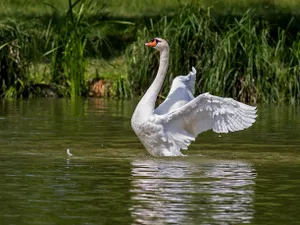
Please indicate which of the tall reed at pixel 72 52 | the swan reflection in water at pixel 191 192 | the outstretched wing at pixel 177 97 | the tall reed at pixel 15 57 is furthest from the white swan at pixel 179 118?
the tall reed at pixel 15 57

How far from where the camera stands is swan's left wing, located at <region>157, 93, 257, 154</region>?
14.0 m

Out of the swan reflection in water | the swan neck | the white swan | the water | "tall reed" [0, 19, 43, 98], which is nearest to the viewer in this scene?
the swan reflection in water

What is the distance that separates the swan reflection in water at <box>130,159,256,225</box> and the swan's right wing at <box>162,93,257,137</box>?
84 centimetres

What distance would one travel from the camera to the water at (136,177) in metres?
9.16

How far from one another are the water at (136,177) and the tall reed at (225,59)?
547 centimetres

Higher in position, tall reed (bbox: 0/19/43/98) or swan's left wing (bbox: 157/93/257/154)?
tall reed (bbox: 0/19/43/98)

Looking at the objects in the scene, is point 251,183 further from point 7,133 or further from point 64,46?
point 64,46

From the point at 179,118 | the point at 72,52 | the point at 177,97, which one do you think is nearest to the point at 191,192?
the point at 179,118

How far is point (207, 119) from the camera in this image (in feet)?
46.8

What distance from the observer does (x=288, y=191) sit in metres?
10.5

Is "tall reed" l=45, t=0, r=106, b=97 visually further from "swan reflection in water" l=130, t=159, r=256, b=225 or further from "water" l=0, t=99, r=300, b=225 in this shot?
"swan reflection in water" l=130, t=159, r=256, b=225

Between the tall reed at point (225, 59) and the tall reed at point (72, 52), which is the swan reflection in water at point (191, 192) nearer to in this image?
the tall reed at point (225, 59)

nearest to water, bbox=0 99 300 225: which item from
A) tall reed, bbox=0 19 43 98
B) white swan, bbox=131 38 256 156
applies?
white swan, bbox=131 38 256 156

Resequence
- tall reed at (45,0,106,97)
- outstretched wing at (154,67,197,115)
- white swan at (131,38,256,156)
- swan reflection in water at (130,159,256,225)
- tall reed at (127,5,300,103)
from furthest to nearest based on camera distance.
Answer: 1. tall reed at (45,0,106,97)
2. tall reed at (127,5,300,103)
3. outstretched wing at (154,67,197,115)
4. white swan at (131,38,256,156)
5. swan reflection in water at (130,159,256,225)
